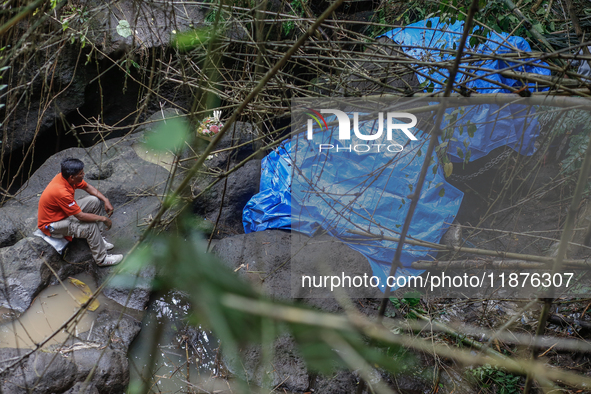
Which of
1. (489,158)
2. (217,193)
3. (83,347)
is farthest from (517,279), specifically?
(83,347)

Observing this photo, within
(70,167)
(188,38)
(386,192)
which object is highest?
(188,38)

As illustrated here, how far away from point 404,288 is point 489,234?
109cm

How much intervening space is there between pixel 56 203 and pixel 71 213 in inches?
6.4

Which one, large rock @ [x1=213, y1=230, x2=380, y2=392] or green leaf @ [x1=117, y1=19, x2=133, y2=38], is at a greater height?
green leaf @ [x1=117, y1=19, x2=133, y2=38]

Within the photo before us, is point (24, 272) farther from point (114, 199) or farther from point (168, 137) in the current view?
point (168, 137)

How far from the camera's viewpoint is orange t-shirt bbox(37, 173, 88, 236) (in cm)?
376

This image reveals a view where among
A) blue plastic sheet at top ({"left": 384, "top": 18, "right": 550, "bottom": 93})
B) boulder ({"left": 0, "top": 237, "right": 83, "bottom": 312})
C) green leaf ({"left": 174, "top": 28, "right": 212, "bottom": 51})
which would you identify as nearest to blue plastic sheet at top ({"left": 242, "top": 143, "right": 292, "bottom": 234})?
blue plastic sheet at top ({"left": 384, "top": 18, "right": 550, "bottom": 93})

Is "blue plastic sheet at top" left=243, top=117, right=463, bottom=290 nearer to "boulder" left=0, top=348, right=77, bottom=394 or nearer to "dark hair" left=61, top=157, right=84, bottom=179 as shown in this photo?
"dark hair" left=61, top=157, right=84, bottom=179

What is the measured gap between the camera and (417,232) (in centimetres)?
424

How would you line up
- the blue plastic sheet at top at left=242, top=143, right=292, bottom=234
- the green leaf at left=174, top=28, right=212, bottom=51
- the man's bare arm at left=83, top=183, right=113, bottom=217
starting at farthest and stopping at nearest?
1. the blue plastic sheet at top at left=242, top=143, right=292, bottom=234
2. the man's bare arm at left=83, top=183, right=113, bottom=217
3. the green leaf at left=174, top=28, right=212, bottom=51

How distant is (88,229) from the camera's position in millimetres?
4031

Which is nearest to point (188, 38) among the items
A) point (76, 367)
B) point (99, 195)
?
point (76, 367)

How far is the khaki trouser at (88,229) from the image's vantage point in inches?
154

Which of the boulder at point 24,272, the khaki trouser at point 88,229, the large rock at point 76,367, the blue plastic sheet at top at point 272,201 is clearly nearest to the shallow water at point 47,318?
the boulder at point 24,272
